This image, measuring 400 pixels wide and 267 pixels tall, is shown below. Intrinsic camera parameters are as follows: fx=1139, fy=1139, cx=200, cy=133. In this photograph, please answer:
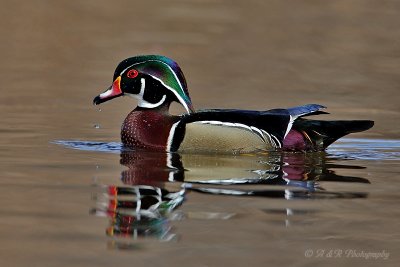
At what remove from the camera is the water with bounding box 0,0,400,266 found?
6152 millimetres

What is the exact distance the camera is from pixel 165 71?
9.90 meters

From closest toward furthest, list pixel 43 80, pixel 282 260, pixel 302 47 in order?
pixel 282 260 < pixel 43 80 < pixel 302 47

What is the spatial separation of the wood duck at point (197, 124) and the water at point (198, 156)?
0.16m

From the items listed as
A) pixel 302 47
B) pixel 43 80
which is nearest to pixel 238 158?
pixel 43 80

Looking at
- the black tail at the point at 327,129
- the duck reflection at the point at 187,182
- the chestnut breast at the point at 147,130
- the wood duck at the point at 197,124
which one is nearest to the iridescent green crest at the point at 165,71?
the wood duck at the point at 197,124

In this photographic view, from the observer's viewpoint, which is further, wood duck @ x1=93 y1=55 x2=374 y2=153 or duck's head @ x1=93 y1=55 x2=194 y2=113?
duck's head @ x1=93 y1=55 x2=194 y2=113

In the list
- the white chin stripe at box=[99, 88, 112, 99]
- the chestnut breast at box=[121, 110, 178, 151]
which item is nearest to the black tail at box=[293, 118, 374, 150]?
the chestnut breast at box=[121, 110, 178, 151]

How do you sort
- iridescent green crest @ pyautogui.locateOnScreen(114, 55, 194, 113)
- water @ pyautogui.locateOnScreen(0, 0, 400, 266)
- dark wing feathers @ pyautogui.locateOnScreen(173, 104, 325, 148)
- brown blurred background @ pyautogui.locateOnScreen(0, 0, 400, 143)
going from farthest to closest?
1. brown blurred background @ pyautogui.locateOnScreen(0, 0, 400, 143)
2. iridescent green crest @ pyautogui.locateOnScreen(114, 55, 194, 113)
3. dark wing feathers @ pyautogui.locateOnScreen(173, 104, 325, 148)
4. water @ pyautogui.locateOnScreen(0, 0, 400, 266)

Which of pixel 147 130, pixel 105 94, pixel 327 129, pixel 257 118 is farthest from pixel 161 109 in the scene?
pixel 327 129

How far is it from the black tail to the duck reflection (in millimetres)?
135

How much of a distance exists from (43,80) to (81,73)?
0.78m

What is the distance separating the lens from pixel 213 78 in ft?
48.6

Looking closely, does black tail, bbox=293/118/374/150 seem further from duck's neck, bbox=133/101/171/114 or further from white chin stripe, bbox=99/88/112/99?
white chin stripe, bbox=99/88/112/99

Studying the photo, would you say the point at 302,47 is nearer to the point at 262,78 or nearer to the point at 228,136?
the point at 262,78
